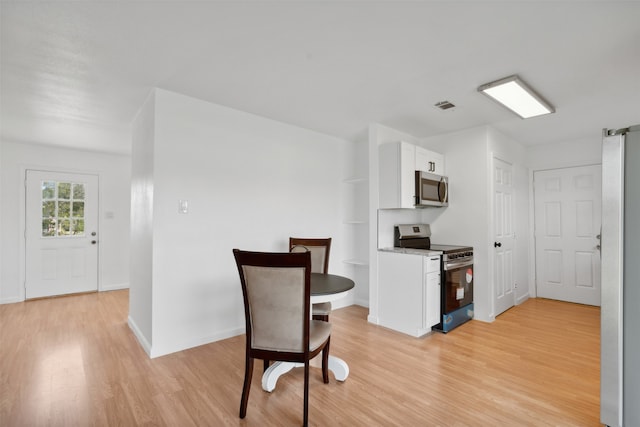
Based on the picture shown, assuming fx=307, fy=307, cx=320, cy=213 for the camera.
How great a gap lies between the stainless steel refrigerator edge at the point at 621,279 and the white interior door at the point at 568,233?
3354mm

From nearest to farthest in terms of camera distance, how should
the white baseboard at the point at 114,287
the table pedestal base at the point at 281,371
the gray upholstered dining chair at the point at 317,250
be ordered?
the table pedestal base at the point at 281,371 → the gray upholstered dining chair at the point at 317,250 → the white baseboard at the point at 114,287

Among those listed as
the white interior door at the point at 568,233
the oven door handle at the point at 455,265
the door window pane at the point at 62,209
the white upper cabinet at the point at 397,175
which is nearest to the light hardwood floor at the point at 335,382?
the oven door handle at the point at 455,265

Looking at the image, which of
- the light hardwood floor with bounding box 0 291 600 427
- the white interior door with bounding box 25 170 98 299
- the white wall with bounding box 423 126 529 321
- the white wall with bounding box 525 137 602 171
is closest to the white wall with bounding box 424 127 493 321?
the white wall with bounding box 423 126 529 321

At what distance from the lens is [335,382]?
7.50 ft

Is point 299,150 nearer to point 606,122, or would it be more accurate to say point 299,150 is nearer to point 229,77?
point 229,77

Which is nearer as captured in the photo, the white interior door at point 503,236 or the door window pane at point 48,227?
the white interior door at point 503,236

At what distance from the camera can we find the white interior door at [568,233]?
14.3ft

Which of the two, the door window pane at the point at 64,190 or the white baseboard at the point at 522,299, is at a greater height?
the door window pane at the point at 64,190

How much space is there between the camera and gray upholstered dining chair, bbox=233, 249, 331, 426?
179 centimetres

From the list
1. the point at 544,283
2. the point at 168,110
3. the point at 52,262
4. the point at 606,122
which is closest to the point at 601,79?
the point at 606,122

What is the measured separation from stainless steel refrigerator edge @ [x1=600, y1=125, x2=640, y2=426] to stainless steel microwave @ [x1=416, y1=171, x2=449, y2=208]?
1.97 metres

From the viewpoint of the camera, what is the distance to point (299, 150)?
390cm

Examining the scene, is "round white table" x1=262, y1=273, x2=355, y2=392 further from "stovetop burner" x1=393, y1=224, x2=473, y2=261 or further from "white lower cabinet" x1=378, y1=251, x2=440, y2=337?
"stovetop burner" x1=393, y1=224, x2=473, y2=261

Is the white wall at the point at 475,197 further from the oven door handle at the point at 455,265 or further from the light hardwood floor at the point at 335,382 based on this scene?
the light hardwood floor at the point at 335,382
